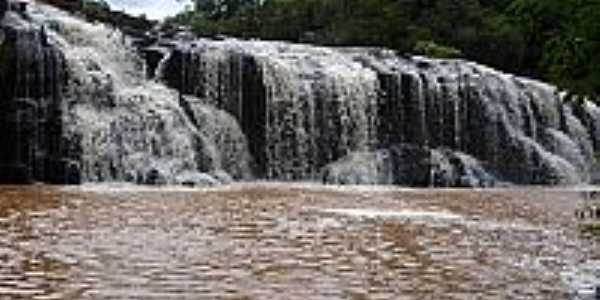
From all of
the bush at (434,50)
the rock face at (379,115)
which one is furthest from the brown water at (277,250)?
the bush at (434,50)

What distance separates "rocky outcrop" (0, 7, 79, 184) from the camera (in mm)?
25000

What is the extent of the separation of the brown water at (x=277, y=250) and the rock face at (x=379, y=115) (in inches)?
490

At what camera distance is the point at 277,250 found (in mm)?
10820

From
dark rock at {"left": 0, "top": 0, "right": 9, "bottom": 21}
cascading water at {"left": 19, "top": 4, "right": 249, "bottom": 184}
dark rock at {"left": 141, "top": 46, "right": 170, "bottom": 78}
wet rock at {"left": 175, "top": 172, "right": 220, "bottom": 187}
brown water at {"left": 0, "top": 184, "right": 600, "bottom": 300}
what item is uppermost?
dark rock at {"left": 0, "top": 0, "right": 9, "bottom": 21}

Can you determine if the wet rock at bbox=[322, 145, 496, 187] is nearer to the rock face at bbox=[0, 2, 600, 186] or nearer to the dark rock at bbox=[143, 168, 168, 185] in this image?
the rock face at bbox=[0, 2, 600, 186]

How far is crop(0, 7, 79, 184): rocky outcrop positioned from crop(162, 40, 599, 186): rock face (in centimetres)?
430

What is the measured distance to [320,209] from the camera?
16859 millimetres

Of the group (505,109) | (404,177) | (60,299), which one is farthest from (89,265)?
(505,109)

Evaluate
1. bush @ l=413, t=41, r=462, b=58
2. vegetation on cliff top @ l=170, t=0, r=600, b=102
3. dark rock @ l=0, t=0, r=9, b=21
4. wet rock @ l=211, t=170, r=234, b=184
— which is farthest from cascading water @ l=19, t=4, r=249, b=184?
bush @ l=413, t=41, r=462, b=58

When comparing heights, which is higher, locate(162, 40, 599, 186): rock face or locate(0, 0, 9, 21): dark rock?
locate(0, 0, 9, 21): dark rock

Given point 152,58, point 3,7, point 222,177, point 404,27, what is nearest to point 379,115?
point 152,58

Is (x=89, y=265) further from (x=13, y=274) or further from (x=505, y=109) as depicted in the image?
(x=505, y=109)

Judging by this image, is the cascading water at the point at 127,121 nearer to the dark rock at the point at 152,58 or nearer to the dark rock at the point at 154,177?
the dark rock at the point at 154,177

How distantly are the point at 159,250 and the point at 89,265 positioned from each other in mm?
1238
